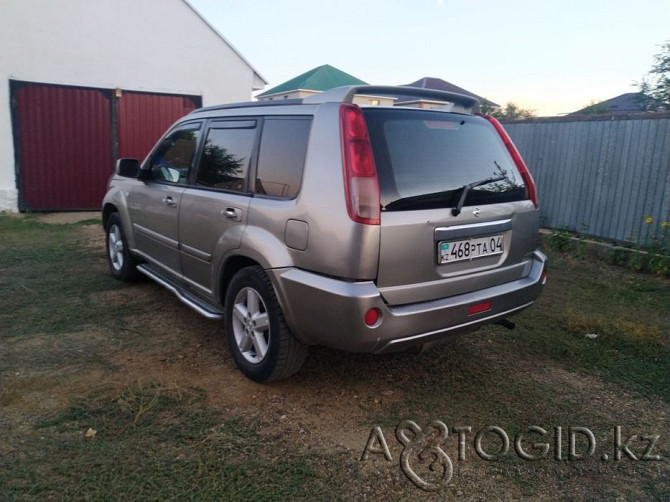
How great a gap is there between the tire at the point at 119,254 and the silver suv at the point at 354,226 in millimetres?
1667

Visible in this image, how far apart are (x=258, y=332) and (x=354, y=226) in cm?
110

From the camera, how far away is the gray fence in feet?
22.6

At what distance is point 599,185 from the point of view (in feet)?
25.0

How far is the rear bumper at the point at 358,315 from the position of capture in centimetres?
268

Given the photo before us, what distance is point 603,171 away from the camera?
7547mm

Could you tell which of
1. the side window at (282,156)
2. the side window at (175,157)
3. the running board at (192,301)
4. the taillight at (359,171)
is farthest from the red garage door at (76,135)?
the taillight at (359,171)

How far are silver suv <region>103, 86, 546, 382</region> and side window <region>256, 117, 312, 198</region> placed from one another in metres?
0.01

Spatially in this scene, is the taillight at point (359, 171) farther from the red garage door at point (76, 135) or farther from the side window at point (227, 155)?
the red garage door at point (76, 135)

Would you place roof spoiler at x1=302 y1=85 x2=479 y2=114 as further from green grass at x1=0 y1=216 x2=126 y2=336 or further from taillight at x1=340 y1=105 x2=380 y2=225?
green grass at x1=0 y1=216 x2=126 y2=336

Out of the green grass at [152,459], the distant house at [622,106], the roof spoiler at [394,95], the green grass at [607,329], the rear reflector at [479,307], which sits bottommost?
the green grass at [152,459]

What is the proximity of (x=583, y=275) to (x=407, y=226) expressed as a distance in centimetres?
461

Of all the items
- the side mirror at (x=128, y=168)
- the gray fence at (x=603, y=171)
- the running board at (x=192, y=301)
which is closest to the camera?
the running board at (x=192, y=301)

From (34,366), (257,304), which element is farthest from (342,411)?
(34,366)

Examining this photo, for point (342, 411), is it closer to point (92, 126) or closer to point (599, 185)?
point (599, 185)
